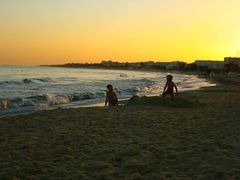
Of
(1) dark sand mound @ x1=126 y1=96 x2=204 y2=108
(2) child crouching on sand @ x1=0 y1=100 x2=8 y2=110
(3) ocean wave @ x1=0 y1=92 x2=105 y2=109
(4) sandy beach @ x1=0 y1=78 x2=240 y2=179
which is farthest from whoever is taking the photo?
(3) ocean wave @ x1=0 y1=92 x2=105 y2=109


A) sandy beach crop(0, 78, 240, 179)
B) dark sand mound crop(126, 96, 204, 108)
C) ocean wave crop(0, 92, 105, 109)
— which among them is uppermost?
dark sand mound crop(126, 96, 204, 108)

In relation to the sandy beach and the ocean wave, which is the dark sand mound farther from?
the ocean wave

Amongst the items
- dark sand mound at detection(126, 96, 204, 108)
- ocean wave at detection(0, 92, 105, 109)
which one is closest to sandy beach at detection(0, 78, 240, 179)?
dark sand mound at detection(126, 96, 204, 108)

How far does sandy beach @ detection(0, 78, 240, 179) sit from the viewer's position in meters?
6.20

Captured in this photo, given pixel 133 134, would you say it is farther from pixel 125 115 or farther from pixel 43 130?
pixel 125 115

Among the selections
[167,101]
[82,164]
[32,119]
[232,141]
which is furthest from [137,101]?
[82,164]

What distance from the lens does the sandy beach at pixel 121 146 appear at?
6.20 meters

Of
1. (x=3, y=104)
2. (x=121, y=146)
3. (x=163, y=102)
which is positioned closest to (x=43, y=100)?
(x=3, y=104)

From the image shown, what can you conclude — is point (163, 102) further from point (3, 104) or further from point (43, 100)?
point (3, 104)

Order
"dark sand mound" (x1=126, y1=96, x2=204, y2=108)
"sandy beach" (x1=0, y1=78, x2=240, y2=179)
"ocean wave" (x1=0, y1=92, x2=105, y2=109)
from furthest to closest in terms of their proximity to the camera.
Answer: "ocean wave" (x1=0, y1=92, x2=105, y2=109) → "dark sand mound" (x1=126, y1=96, x2=204, y2=108) → "sandy beach" (x1=0, y1=78, x2=240, y2=179)

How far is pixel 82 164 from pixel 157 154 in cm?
144

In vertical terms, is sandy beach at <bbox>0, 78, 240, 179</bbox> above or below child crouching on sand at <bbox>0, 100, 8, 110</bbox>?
above

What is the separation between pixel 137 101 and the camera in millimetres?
16312

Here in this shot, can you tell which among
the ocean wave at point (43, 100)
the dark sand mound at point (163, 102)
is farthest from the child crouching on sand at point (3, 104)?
the dark sand mound at point (163, 102)
